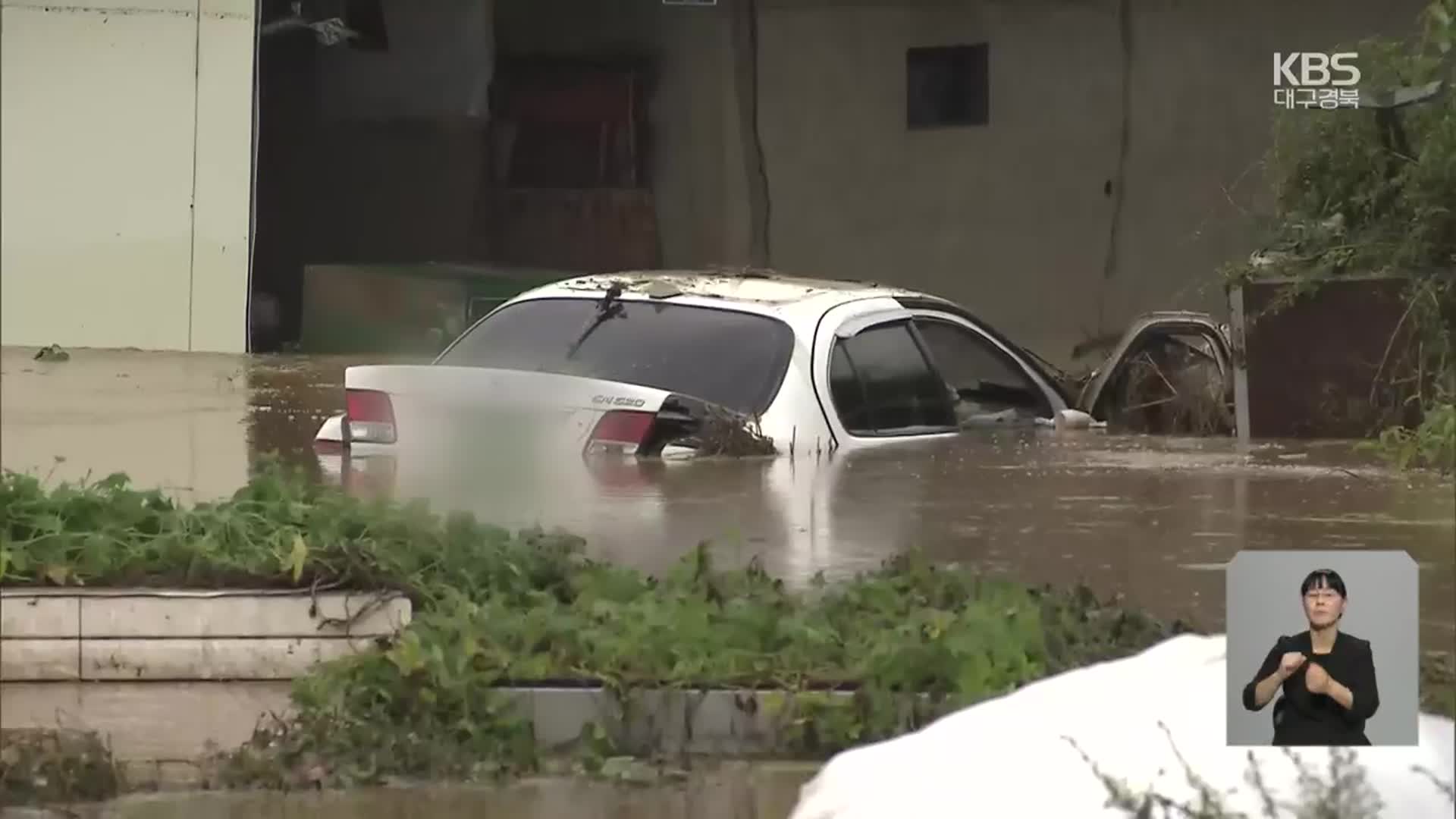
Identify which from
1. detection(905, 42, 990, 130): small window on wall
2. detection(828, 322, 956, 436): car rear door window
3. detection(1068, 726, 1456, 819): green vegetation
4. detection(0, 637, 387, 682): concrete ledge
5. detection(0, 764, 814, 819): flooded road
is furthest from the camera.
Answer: detection(905, 42, 990, 130): small window on wall

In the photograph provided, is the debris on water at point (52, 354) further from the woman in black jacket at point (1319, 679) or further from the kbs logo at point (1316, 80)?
the kbs logo at point (1316, 80)

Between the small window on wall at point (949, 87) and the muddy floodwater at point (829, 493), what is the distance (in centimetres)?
238

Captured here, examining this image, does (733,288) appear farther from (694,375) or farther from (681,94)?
(681,94)

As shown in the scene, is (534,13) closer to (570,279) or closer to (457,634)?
(570,279)

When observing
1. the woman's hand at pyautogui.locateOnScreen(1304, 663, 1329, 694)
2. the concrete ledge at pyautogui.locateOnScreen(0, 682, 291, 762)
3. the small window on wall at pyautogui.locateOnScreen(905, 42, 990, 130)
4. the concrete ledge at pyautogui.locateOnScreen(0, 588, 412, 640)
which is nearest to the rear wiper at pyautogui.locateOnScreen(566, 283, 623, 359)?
the concrete ledge at pyautogui.locateOnScreen(0, 588, 412, 640)

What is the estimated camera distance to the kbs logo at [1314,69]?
310 inches

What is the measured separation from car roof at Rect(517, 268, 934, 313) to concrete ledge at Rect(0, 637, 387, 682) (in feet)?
8.97

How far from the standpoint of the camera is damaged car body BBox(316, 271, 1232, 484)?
5.91 metres

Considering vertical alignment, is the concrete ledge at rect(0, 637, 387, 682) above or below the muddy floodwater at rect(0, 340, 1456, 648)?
below

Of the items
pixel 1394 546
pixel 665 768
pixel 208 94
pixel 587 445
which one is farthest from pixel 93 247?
pixel 1394 546

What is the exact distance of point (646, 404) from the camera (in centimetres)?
600

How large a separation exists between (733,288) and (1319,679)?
3789 mm

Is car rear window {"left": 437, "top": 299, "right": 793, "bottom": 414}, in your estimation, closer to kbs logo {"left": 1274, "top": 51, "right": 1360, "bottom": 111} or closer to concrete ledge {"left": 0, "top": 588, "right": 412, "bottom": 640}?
concrete ledge {"left": 0, "top": 588, "right": 412, "bottom": 640}

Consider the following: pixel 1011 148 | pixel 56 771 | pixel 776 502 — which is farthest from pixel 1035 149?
pixel 56 771
